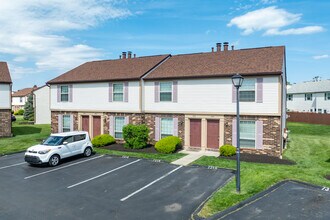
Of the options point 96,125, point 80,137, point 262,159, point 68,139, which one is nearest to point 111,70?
point 96,125

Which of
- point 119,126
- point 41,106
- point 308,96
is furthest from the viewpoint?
point 308,96

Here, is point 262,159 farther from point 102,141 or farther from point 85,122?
point 85,122

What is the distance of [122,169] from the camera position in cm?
1544

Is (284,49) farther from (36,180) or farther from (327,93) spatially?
(327,93)

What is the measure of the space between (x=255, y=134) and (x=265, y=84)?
3.37m

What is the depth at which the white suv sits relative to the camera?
15.9 meters

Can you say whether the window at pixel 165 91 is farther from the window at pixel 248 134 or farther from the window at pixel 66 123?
the window at pixel 66 123

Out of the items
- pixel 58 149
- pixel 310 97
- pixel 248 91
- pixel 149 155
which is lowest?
pixel 149 155

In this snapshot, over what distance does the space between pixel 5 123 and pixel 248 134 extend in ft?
77.4

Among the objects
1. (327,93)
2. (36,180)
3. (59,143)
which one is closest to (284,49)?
(59,143)

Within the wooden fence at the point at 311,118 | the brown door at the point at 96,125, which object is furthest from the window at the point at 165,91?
the wooden fence at the point at 311,118

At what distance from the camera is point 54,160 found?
16297 millimetres

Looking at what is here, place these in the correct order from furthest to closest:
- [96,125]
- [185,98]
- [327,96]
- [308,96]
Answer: [308,96], [327,96], [96,125], [185,98]

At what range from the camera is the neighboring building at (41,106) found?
43.7 metres
